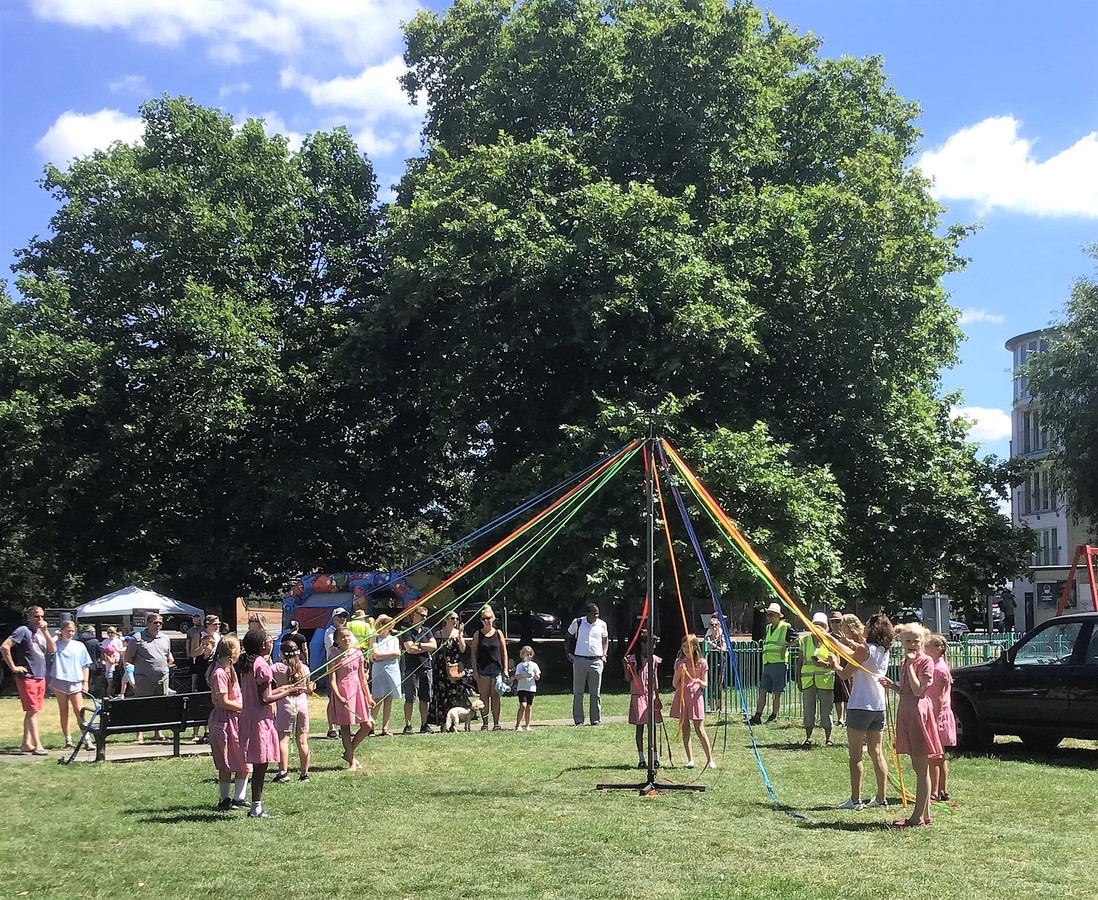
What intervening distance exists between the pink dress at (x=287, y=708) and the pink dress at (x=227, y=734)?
0.50 metres

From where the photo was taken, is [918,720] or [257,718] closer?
[918,720]

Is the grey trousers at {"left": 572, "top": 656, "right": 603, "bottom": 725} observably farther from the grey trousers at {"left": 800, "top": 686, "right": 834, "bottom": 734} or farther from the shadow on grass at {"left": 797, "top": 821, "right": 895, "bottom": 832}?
the shadow on grass at {"left": 797, "top": 821, "right": 895, "bottom": 832}

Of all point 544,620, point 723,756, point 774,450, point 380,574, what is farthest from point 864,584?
point 544,620

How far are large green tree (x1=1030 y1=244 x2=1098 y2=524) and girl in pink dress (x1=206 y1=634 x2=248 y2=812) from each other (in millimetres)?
27508

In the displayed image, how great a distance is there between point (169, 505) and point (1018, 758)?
2019cm

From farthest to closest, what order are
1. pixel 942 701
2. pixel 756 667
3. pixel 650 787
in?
pixel 756 667
pixel 650 787
pixel 942 701

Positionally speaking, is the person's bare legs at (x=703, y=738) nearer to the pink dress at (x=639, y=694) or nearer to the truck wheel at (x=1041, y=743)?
the pink dress at (x=639, y=694)

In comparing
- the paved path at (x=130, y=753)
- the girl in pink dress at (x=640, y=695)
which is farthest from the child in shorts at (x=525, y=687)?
the girl in pink dress at (x=640, y=695)

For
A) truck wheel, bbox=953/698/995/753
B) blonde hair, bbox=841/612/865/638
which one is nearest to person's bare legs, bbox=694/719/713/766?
blonde hair, bbox=841/612/865/638

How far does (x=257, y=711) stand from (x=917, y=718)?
5231 mm

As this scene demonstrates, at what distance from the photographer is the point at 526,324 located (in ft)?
77.9

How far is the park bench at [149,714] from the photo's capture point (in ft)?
41.5

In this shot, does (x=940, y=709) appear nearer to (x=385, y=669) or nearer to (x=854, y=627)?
(x=854, y=627)

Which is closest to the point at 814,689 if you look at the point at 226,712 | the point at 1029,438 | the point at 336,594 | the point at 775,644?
the point at 775,644
